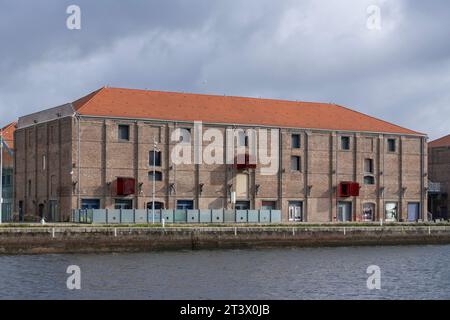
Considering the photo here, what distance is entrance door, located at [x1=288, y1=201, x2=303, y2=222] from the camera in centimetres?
9844

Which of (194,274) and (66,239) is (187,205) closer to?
(66,239)

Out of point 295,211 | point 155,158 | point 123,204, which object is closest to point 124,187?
point 123,204

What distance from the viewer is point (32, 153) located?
99.2 meters

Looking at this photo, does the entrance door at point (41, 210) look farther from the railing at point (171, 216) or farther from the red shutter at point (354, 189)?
the red shutter at point (354, 189)

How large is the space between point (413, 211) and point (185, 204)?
29.2 meters

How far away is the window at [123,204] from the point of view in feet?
295

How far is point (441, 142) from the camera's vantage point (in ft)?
413

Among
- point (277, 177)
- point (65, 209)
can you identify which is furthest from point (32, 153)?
point (277, 177)

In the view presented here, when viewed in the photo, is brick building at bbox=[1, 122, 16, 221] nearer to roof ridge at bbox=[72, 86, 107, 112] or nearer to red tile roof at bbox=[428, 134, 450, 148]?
roof ridge at bbox=[72, 86, 107, 112]

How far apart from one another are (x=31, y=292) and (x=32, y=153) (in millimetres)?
52556

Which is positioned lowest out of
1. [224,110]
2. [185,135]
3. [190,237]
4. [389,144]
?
[190,237]

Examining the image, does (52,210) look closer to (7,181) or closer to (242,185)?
(7,181)

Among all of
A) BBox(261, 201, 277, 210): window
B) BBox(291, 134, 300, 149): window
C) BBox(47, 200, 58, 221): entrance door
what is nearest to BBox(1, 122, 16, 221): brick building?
BBox(47, 200, 58, 221): entrance door

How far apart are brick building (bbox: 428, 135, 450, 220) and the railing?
33968 mm
